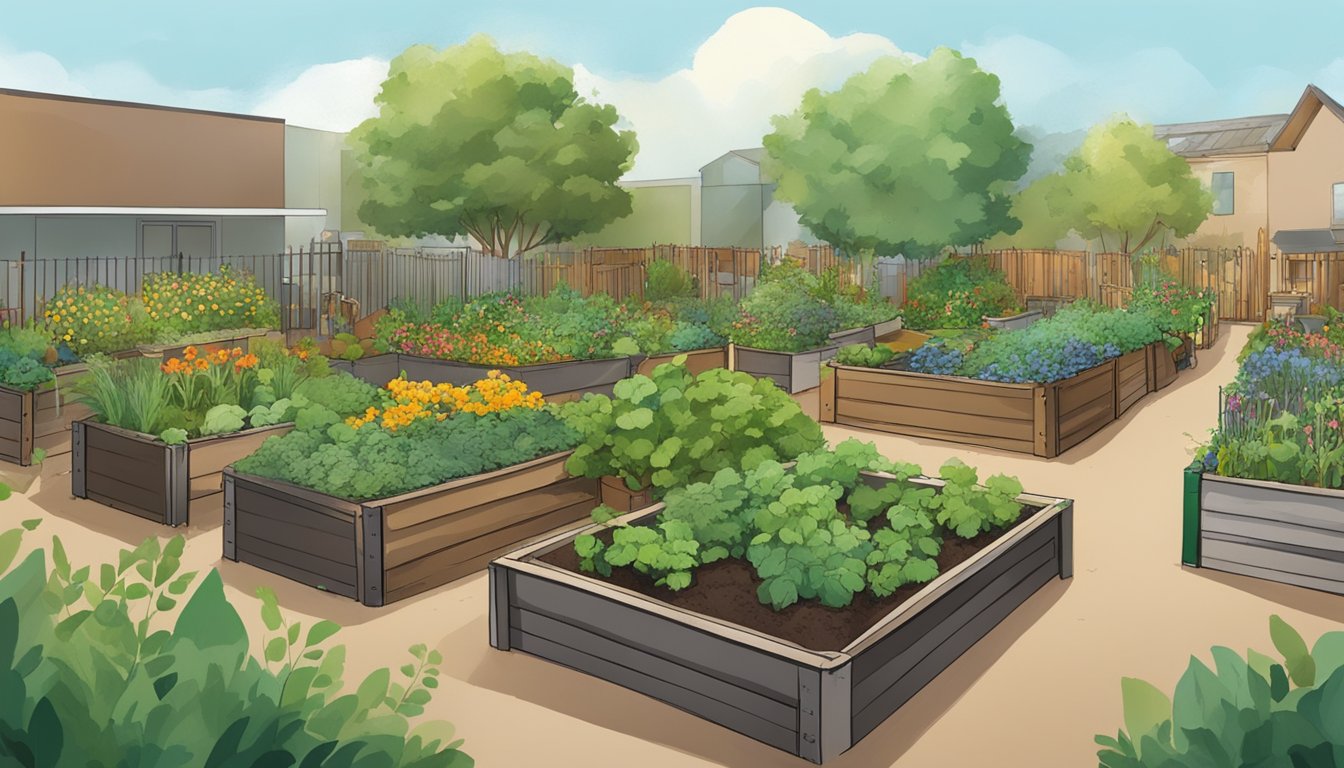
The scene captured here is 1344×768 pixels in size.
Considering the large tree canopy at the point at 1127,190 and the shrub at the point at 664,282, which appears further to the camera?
the large tree canopy at the point at 1127,190

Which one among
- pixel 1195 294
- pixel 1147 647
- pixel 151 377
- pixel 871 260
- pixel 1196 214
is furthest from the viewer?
pixel 1196 214

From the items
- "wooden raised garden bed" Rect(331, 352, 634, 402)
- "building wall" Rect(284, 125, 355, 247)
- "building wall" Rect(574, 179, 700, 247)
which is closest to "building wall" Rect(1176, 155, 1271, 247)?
"building wall" Rect(574, 179, 700, 247)

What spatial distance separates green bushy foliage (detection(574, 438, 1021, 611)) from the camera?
5164mm

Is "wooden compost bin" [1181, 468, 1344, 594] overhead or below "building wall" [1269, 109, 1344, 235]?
below

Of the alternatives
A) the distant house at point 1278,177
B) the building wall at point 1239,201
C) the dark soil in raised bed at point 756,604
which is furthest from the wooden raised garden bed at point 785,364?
the building wall at point 1239,201

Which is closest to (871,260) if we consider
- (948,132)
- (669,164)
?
(948,132)

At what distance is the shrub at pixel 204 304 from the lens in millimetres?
13281

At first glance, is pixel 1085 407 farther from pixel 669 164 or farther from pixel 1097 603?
pixel 669 164

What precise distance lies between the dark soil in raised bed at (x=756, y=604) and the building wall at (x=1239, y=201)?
31989 millimetres

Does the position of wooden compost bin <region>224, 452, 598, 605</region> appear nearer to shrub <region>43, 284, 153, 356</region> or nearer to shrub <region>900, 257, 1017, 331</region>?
shrub <region>43, 284, 153, 356</region>

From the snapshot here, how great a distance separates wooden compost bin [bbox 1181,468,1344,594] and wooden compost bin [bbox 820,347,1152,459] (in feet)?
10.7

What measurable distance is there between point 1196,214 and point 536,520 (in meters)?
31.5

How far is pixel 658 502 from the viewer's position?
6699 millimetres

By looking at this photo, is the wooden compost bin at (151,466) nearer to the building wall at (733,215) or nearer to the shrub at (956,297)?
the shrub at (956,297)
